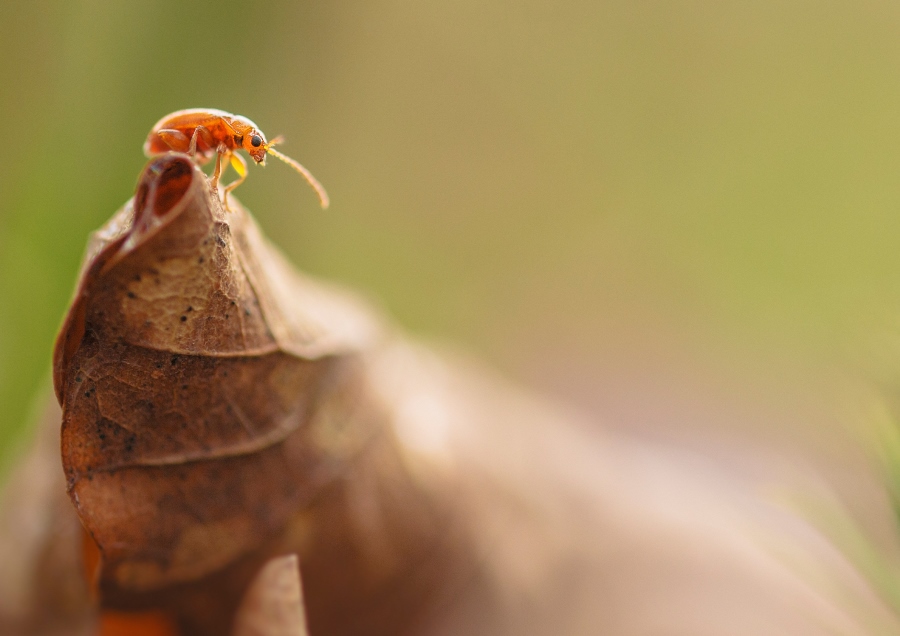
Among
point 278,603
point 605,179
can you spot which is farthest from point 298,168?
point 605,179

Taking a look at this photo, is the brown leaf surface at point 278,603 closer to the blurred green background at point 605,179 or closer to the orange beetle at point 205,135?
the orange beetle at point 205,135

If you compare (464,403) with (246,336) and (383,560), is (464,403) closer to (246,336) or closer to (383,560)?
(383,560)

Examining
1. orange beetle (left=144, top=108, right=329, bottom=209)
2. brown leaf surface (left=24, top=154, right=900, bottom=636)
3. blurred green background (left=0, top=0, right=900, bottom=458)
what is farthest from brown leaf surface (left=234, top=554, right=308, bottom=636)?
blurred green background (left=0, top=0, right=900, bottom=458)

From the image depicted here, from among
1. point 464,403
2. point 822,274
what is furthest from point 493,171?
point 464,403

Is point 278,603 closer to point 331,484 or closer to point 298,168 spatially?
point 331,484

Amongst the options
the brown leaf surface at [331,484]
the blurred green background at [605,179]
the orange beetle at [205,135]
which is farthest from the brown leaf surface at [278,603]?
the blurred green background at [605,179]

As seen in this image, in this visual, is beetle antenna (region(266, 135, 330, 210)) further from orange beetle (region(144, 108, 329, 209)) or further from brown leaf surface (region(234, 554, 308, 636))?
brown leaf surface (region(234, 554, 308, 636))
